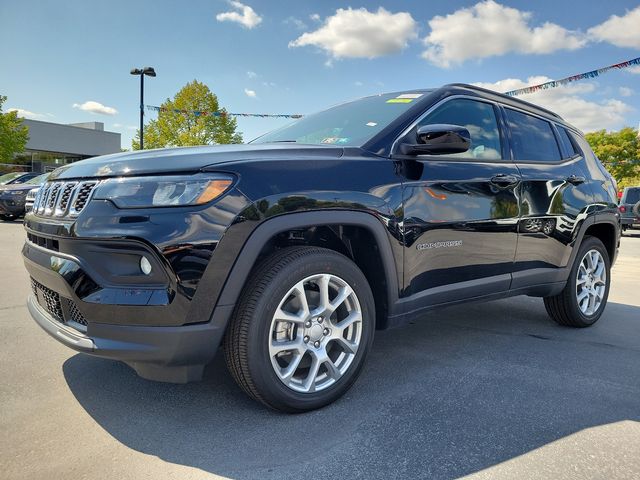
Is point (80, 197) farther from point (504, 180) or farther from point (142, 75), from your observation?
point (142, 75)

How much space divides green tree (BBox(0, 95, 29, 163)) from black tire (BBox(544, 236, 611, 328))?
35.3 meters

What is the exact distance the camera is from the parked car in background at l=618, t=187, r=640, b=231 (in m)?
16.1

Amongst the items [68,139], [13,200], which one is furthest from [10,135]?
[13,200]

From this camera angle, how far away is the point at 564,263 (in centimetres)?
388

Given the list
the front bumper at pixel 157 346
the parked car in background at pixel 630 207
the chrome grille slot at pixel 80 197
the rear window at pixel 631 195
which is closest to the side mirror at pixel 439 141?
the front bumper at pixel 157 346

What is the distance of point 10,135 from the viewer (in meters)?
31.7

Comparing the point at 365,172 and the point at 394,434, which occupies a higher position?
the point at 365,172

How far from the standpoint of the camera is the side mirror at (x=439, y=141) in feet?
8.70

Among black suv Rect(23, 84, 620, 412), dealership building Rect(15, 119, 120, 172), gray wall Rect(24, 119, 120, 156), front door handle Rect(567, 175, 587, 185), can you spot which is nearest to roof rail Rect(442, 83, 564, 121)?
black suv Rect(23, 84, 620, 412)

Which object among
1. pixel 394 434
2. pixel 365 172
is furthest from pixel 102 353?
pixel 365 172

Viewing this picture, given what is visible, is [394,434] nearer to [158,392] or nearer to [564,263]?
[158,392]

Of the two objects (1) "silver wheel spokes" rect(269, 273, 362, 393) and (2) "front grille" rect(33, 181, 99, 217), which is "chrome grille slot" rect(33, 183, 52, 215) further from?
(1) "silver wheel spokes" rect(269, 273, 362, 393)

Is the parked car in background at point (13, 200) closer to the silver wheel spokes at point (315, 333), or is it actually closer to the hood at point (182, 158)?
the hood at point (182, 158)

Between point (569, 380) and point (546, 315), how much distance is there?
1.85 metres
